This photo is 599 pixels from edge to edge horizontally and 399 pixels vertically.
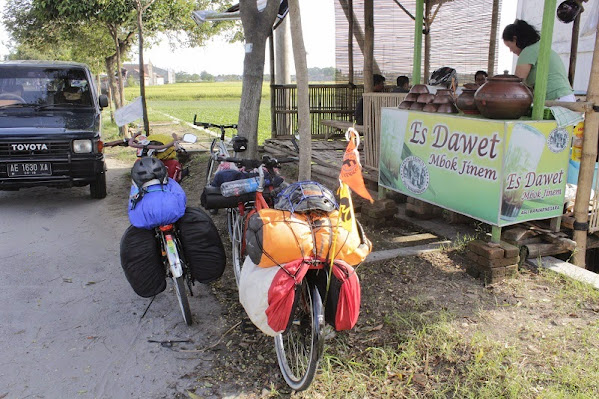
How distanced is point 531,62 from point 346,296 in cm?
362

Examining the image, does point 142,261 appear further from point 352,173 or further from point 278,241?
point 352,173

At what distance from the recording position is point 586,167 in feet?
15.1

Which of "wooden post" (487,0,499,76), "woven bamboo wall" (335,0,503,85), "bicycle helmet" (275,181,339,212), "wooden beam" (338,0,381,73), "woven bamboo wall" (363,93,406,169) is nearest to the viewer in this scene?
"bicycle helmet" (275,181,339,212)

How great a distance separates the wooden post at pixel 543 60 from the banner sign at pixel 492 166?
0.19 m

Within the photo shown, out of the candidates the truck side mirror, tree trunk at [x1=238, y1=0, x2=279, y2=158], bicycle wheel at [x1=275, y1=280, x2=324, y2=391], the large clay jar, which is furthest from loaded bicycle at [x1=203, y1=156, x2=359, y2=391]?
the truck side mirror

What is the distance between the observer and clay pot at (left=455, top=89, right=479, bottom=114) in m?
4.84

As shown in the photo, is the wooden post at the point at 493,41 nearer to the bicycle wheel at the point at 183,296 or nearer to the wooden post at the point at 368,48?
the wooden post at the point at 368,48

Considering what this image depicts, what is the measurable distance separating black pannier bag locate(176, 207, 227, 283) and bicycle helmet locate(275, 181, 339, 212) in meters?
0.94

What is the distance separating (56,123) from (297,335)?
593 centimetres

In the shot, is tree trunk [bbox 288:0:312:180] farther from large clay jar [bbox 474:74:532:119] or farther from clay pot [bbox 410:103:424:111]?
large clay jar [bbox 474:74:532:119]

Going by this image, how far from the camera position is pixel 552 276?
432 cm

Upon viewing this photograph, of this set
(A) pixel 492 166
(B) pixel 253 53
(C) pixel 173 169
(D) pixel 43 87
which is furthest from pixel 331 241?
(D) pixel 43 87

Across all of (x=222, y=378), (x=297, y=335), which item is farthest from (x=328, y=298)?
(x=222, y=378)

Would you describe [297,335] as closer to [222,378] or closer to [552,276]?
[222,378]
